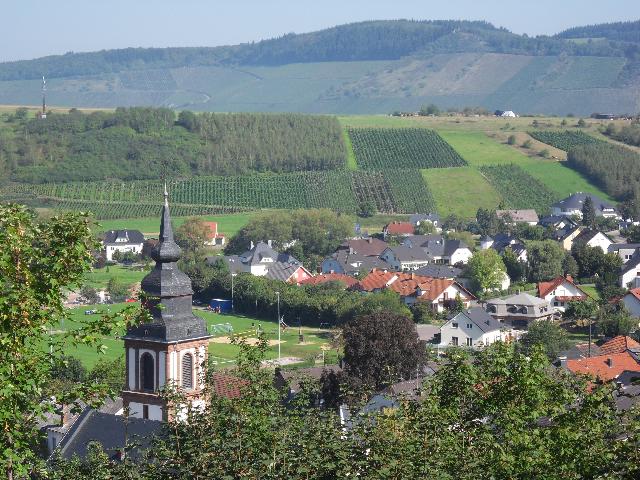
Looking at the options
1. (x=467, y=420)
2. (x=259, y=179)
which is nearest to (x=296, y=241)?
(x=259, y=179)

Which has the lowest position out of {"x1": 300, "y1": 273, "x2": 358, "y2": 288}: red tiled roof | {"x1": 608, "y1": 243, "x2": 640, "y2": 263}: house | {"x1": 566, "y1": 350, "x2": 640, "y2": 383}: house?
{"x1": 300, "y1": 273, "x2": 358, "y2": 288}: red tiled roof

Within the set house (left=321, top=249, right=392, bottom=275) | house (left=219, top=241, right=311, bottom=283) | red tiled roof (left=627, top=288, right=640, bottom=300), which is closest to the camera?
red tiled roof (left=627, top=288, right=640, bottom=300)

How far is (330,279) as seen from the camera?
76.8 meters

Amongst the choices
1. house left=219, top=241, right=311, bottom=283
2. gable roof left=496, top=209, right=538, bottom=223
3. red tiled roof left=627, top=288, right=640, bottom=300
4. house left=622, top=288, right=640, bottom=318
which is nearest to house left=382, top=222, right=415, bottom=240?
gable roof left=496, top=209, right=538, bottom=223

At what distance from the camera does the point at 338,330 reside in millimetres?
60875

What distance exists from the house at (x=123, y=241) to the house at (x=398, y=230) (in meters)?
17.9

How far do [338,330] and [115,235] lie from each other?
3684cm

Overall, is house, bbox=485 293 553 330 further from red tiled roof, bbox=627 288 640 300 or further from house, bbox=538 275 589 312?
red tiled roof, bbox=627 288 640 300

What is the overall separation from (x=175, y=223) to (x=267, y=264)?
2231cm

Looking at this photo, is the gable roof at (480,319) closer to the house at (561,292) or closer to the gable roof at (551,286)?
the house at (561,292)

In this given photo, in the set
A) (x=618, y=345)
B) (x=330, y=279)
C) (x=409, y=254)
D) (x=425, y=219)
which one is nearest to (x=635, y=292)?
(x=618, y=345)

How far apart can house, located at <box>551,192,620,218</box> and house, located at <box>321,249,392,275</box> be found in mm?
27805

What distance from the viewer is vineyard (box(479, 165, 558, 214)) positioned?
383 feet

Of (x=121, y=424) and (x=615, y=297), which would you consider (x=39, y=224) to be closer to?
(x=121, y=424)
